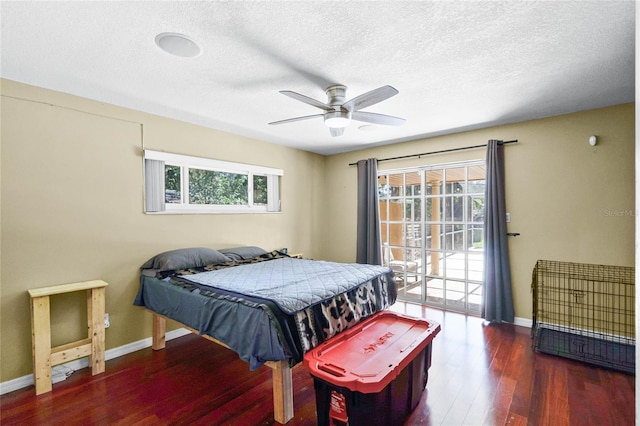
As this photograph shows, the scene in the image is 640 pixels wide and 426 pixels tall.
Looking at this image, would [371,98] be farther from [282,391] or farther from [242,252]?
[242,252]

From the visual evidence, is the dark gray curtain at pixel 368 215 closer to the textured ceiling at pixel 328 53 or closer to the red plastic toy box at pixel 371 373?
the textured ceiling at pixel 328 53

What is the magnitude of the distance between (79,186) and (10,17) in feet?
4.68

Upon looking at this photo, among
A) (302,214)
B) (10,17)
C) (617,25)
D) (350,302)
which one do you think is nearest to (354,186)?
(302,214)

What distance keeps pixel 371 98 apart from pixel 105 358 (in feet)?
11.0

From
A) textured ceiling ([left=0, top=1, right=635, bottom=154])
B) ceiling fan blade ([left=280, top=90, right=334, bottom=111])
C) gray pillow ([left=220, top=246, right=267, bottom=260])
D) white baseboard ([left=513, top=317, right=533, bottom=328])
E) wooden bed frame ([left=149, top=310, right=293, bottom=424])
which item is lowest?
white baseboard ([left=513, top=317, right=533, bottom=328])

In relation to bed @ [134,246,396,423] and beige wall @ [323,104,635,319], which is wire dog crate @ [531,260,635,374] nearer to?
beige wall @ [323,104,635,319]

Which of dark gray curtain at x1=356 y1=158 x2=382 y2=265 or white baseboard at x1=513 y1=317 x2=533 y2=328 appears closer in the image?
white baseboard at x1=513 y1=317 x2=533 y2=328

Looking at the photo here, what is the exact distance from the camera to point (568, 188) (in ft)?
10.7

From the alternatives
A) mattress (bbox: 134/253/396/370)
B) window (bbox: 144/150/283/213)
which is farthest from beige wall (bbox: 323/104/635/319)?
window (bbox: 144/150/283/213)

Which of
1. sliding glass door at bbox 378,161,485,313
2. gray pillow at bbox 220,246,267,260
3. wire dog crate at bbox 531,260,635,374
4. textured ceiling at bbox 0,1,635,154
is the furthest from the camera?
sliding glass door at bbox 378,161,485,313

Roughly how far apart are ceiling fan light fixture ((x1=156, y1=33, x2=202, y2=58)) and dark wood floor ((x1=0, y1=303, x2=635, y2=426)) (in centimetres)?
245

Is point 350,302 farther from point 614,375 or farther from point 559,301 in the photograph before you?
point 559,301

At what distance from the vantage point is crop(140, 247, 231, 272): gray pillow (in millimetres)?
2992

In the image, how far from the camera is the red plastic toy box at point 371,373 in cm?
163
